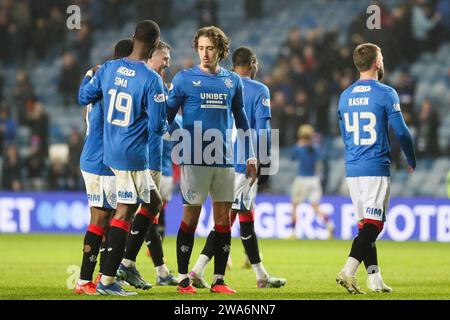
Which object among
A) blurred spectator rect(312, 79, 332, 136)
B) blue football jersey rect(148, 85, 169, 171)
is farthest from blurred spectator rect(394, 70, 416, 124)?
blue football jersey rect(148, 85, 169, 171)

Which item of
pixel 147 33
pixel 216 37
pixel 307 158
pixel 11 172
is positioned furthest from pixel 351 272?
pixel 11 172

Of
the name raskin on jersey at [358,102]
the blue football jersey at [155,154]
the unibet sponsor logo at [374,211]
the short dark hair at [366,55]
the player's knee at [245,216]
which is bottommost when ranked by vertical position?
the player's knee at [245,216]

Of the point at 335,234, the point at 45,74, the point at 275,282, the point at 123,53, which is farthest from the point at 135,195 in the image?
the point at 45,74

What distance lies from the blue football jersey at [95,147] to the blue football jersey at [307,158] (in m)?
10.6

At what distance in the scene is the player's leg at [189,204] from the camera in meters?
9.37

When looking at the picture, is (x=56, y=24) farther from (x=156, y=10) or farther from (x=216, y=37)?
(x=216, y=37)

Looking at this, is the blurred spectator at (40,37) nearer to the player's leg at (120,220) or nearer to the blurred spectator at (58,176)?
the blurred spectator at (58,176)

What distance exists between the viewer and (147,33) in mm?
8898

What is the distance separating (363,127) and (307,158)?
10.1m

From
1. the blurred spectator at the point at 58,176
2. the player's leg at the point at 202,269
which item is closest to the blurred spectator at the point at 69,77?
the blurred spectator at the point at 58,176

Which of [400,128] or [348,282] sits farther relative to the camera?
[400,128]

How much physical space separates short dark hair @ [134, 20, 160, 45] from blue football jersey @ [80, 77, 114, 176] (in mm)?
697
